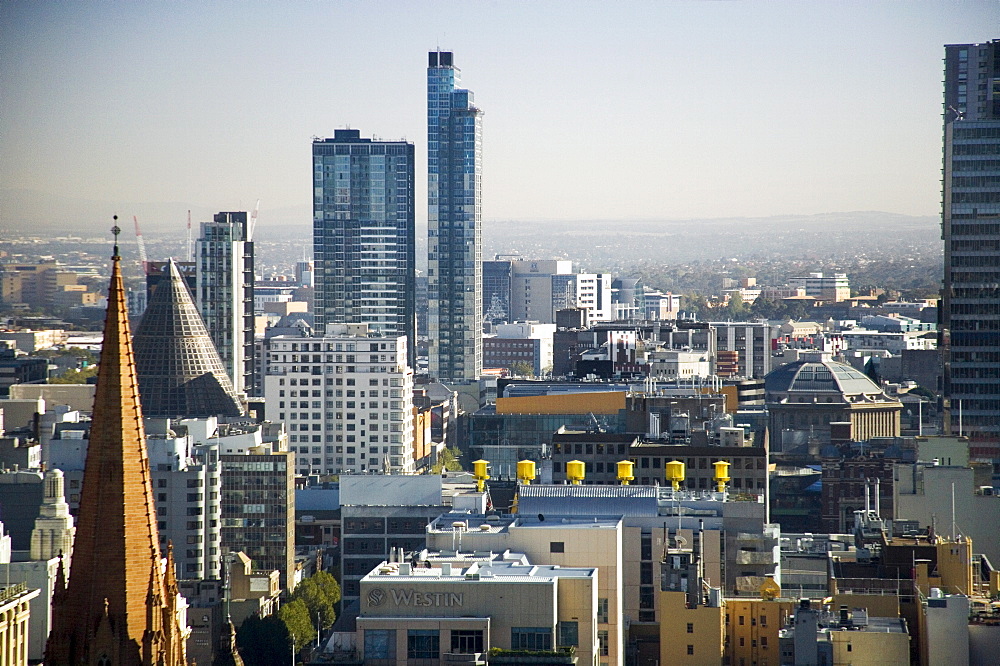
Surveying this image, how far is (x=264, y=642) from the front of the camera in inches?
1727

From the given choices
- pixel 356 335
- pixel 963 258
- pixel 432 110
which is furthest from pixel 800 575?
pixel 432 110

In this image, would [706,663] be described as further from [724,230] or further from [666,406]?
[724,230]

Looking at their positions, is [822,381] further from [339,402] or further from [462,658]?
[462,658]

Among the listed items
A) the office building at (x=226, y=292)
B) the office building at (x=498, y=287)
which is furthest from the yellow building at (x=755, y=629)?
the office building at (x=498, y=287)

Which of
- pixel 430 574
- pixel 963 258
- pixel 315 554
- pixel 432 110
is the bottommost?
pixel 315 554

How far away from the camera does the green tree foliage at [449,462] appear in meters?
81.8

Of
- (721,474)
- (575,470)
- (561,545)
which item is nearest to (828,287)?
(721,474)

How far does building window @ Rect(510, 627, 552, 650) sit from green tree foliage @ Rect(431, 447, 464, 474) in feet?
163

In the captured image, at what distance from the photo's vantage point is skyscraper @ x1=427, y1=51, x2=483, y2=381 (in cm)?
12719

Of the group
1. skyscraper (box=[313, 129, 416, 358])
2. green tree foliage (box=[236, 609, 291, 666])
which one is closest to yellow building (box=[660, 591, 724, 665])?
green tree foliage (box=[236, 609, 291, 666])

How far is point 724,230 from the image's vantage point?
543 ft

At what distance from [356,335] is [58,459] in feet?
97.0

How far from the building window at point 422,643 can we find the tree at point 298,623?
1566 centimetres

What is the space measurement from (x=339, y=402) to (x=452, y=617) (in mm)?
50434
